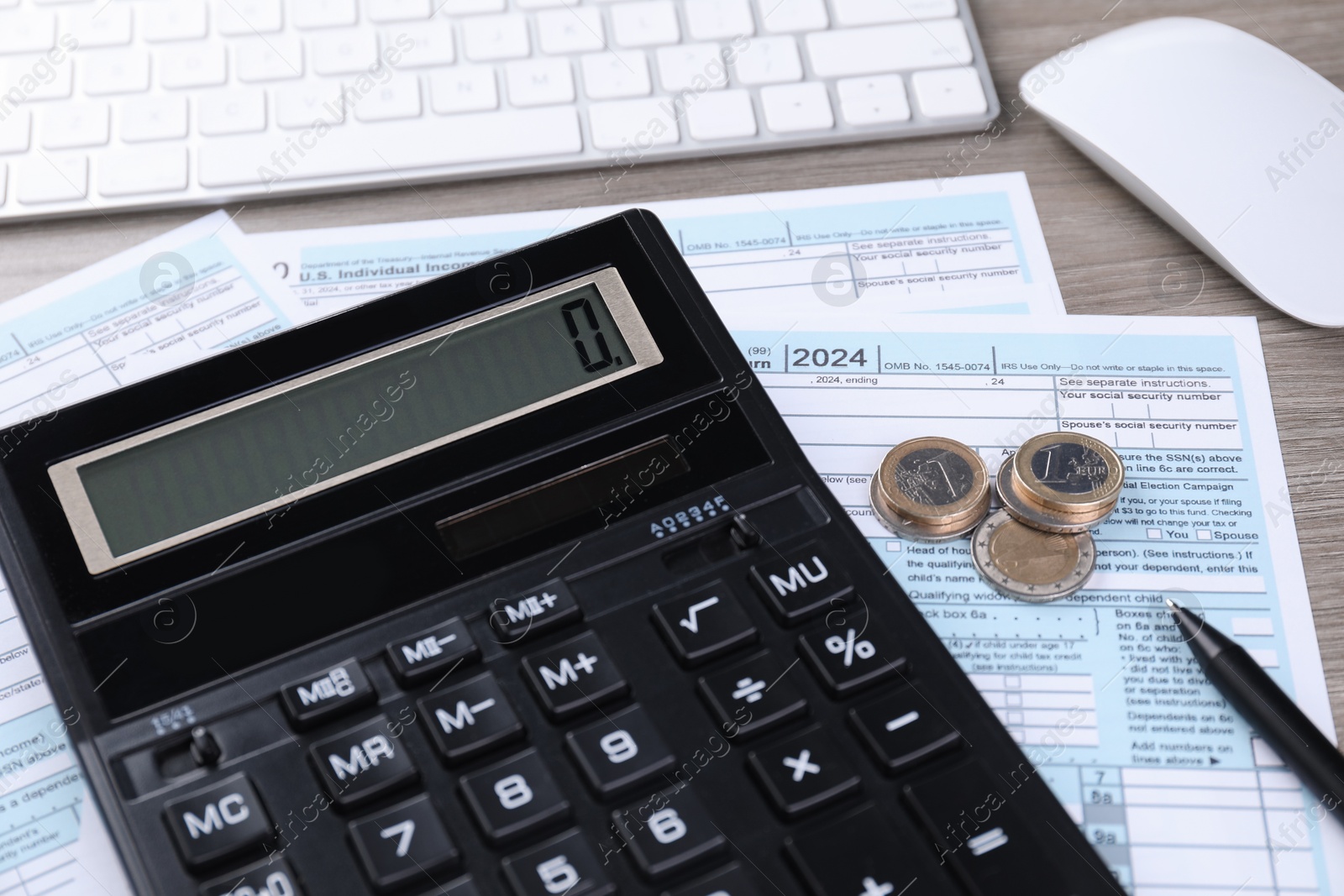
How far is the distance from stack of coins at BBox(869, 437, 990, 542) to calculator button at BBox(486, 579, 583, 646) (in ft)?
0.52

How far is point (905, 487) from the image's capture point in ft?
1.63

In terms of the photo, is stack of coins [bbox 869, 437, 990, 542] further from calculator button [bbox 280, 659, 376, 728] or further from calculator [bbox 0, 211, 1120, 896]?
calculator button [bbox 280, 659, 376, 728]

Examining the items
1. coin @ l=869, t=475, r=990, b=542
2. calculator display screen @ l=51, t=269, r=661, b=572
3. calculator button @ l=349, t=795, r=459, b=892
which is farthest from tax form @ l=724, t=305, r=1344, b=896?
calculator button @ l=349, t=795, r=459, b=892

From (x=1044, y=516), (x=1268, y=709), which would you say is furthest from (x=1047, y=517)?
(x=1268, y=709)

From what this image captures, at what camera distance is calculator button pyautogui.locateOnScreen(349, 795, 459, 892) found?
1.17 feet

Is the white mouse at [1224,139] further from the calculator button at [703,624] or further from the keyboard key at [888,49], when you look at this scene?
the calculator button at [703,624]

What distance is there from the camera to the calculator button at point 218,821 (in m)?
0.36

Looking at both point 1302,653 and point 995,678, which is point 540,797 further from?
point 1302,653

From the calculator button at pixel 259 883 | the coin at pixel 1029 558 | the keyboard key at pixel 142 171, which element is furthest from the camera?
the keyboard key at pixel 142 171

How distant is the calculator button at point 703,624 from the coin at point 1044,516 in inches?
5.9

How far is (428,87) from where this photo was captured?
634mm

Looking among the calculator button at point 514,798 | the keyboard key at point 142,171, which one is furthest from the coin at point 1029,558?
the keyboard key at point 142,171

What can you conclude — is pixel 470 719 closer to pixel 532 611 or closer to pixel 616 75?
pixel 532 611

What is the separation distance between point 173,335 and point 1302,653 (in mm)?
539
